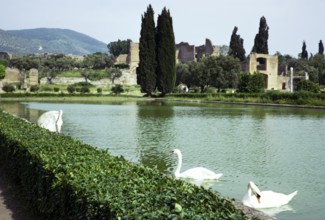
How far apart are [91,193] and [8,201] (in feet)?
8.68

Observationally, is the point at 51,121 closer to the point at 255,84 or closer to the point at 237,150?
the point at 237,150

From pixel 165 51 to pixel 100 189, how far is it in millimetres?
38272

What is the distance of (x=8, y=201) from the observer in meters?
5.50

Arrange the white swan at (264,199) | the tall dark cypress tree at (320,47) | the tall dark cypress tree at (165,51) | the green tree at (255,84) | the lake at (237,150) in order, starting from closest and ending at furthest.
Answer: the white swan at (264,199)
the lake at (237,150)
the green tree at (255,84)
the tall dark cypress tree at (165,51)
the tall dark cypress tree at (320,47)

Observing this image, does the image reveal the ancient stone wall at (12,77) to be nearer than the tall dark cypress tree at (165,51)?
No

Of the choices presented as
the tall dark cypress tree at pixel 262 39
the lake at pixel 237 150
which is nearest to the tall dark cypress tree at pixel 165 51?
the tall dark cypress tree at pixel 262 39

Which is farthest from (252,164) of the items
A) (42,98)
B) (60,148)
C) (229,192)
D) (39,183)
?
(42,98)

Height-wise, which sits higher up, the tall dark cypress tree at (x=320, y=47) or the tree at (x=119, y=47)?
the tree at (x=119, y=47)

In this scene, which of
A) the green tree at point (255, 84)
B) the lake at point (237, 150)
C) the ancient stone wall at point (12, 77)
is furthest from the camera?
the ancient stone wall at point (12, 77)

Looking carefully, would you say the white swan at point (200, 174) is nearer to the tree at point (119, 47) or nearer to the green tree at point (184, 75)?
the green tree at point (184, 75)

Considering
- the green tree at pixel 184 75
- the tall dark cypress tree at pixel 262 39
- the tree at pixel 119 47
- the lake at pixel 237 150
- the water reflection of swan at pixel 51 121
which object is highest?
the tree at pixel 119 47

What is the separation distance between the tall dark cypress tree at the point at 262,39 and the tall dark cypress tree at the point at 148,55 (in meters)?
20.1

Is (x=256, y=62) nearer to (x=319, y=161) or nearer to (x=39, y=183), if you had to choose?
(x=319, y=161)

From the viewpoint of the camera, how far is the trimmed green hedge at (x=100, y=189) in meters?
2.79
